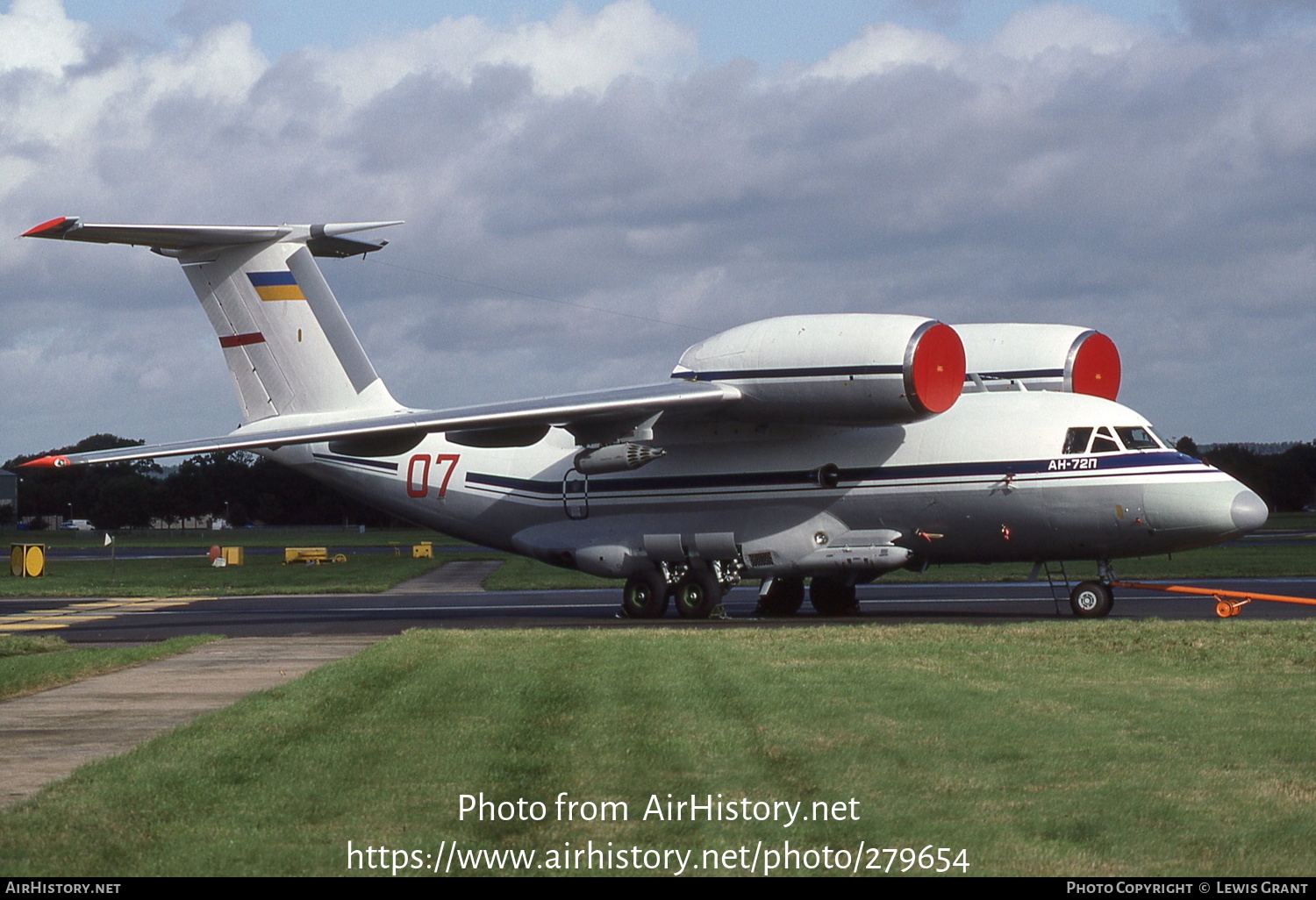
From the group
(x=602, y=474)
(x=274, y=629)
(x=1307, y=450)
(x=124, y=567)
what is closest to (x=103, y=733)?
(x=274, y=629)

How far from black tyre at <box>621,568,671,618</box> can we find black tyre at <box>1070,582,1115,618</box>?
668 centimetres

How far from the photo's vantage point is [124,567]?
49875 mm

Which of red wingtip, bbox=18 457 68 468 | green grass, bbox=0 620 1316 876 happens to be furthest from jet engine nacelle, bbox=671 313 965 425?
red wingtip, bbox=18 457 68 468

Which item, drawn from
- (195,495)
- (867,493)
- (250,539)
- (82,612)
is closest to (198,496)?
(195,495)

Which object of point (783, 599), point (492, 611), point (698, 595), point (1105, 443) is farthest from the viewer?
point (492, 611)

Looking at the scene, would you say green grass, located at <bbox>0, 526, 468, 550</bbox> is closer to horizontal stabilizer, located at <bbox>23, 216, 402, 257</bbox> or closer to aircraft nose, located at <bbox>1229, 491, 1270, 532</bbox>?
horizontal stabilizer, located at <bbox>23, 216, 402, 257</bbox>

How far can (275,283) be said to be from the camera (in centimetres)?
2611

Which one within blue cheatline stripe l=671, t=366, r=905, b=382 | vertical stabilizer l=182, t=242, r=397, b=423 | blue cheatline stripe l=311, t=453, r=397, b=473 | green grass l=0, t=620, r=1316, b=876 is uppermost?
vertical stabilizer l=182, t=242, r=397, b=423

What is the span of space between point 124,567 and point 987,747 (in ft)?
154

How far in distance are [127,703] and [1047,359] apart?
1723cm

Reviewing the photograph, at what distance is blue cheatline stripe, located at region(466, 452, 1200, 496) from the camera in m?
20.4

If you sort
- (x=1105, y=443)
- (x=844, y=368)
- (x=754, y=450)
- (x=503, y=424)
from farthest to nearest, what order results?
(x=754, y=450), (x=503, y=424), (x=1105, y=443), (x=844, y=368)

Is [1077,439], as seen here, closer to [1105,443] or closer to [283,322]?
[1105,443]

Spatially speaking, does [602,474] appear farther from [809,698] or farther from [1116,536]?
[809,698]
